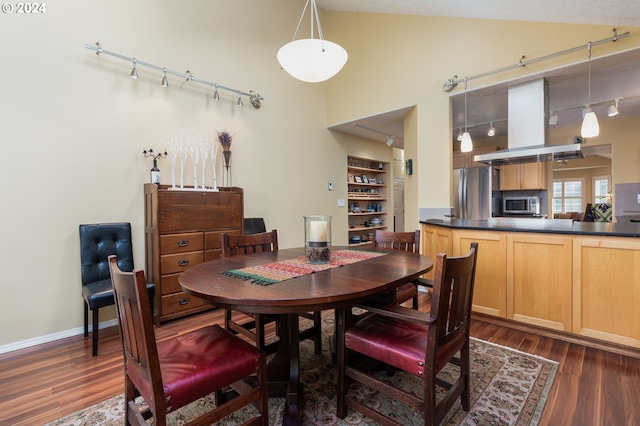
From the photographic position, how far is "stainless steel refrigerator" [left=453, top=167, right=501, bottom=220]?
5352 mm

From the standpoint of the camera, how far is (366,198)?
6094mm

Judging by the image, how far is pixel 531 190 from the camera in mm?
5648

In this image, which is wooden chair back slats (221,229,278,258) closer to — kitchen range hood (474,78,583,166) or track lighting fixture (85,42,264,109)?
track lighting fixture (85,42,264,109)

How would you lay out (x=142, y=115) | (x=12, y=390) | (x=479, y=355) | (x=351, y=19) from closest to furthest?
(x=12, y=390) < (x=479, y=355) < (x=142, y=115) < (x=351, y=19)

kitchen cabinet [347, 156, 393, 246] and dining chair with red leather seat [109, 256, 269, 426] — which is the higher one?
kitchen cabinet [347, 156, 393, 246]

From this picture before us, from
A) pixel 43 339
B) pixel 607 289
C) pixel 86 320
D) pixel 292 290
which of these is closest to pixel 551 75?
pixel 607 289

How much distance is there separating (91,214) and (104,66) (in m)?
1.42

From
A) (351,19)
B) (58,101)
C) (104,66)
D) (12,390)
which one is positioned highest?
(351,19)

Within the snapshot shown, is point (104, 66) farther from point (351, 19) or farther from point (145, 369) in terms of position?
point (351, 19)

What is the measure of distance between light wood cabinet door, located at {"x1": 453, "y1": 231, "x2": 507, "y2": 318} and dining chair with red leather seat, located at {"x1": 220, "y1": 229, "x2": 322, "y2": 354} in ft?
5.40

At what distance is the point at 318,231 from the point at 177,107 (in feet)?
8.62

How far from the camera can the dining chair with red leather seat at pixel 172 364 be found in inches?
39.5

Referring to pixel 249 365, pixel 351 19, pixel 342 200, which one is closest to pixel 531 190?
pixel 342 200

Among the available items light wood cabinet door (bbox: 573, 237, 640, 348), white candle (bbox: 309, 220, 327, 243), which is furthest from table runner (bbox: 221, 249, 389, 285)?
light wood cabinet door (bbox: 573, 237, 640, 348)
